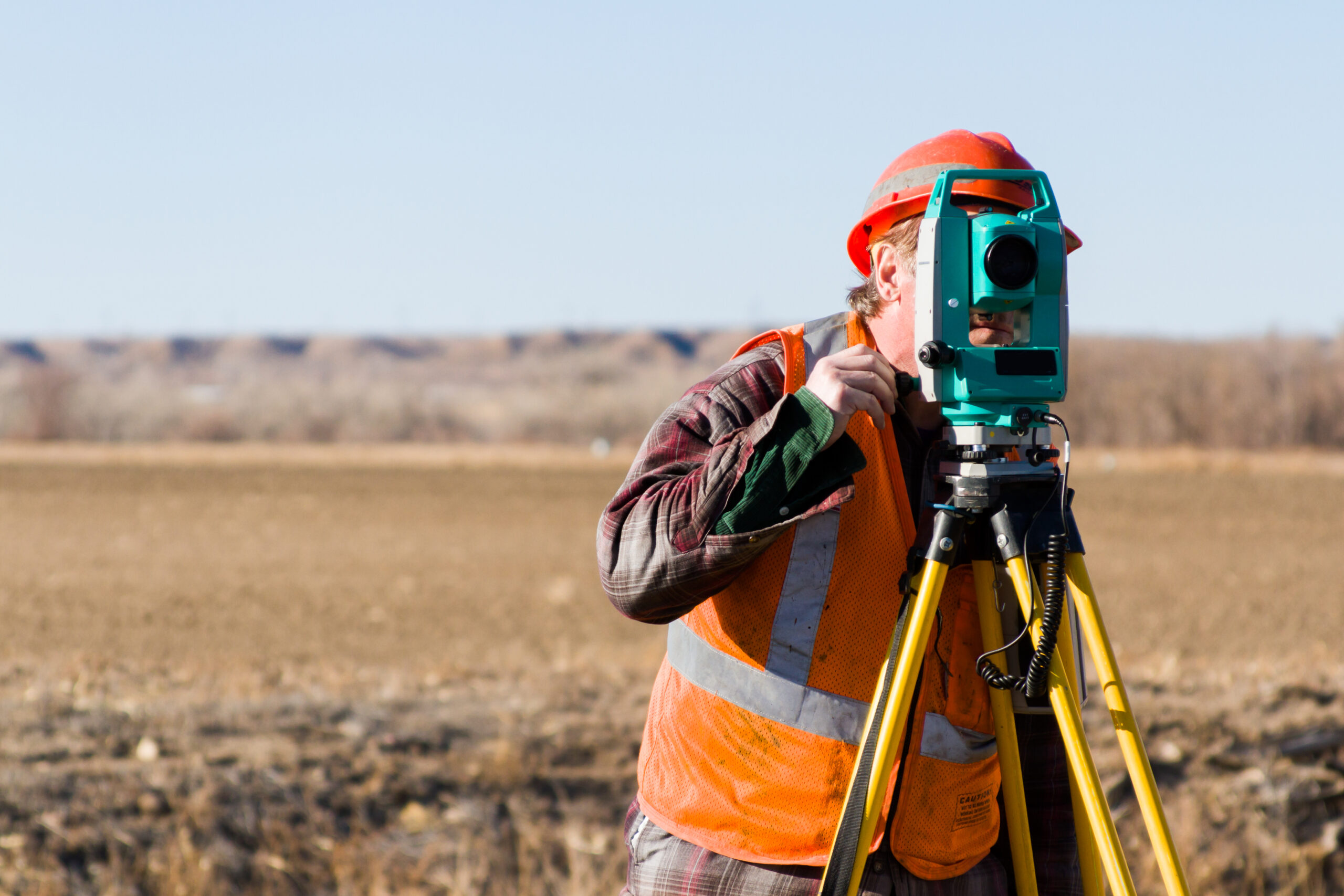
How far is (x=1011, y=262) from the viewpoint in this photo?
140cm

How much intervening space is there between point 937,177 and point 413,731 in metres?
3.78

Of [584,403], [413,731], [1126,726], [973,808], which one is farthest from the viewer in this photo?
[584,403]

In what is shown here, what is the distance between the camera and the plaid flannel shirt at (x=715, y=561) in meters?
1.38

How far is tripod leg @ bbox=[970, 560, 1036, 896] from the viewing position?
1.55m

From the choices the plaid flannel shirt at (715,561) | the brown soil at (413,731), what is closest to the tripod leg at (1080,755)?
the plaid flannel shirt at (715,561)

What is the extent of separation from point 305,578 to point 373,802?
30.1 feet

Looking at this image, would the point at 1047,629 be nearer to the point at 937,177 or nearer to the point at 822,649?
the point at 822,649

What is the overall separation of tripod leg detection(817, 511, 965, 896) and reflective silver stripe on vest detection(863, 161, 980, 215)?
0.45 metres

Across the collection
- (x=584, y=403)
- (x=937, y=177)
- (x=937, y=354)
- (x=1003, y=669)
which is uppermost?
(x=937, y=177)

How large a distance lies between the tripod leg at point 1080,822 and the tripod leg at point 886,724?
0.23m

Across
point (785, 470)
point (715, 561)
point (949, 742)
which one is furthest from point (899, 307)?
point (949, 742)

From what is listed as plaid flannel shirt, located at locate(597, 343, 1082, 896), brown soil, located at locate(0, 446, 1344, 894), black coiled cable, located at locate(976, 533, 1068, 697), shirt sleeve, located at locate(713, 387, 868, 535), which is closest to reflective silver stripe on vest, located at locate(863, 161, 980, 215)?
Result: plaid flannel shirt, located at locate(597, 343, 1082, 896)

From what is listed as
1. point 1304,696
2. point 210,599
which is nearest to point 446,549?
point 210,599

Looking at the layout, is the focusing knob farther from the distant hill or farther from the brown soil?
the distant hill
